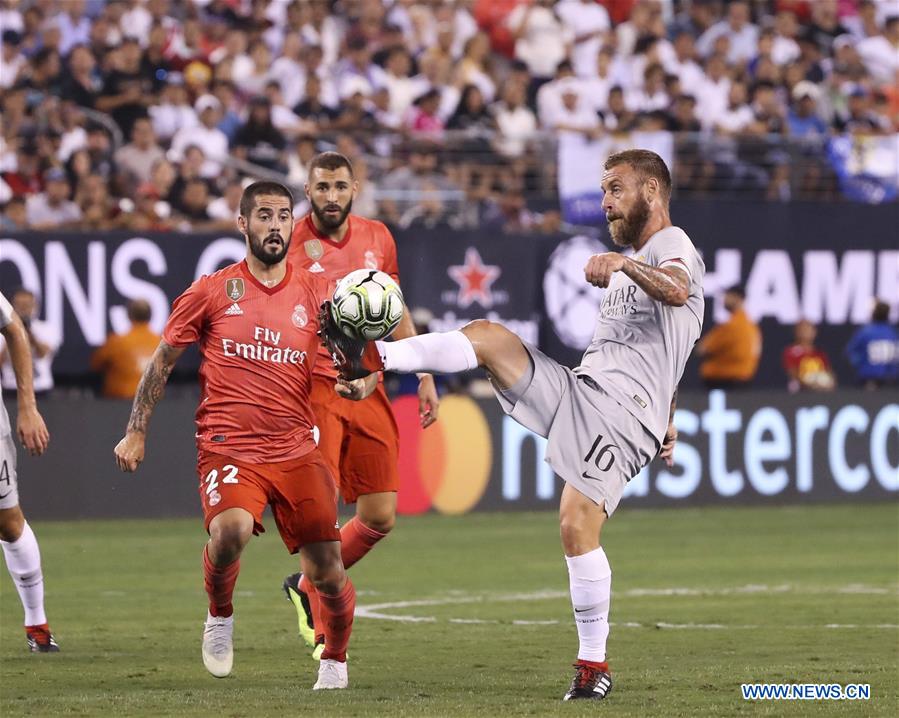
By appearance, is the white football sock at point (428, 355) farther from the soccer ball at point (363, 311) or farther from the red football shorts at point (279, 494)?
the red football shorts at point (279, 494)

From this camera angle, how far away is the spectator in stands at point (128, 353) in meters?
17.1

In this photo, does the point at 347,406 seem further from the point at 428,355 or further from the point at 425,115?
the point at 425,115

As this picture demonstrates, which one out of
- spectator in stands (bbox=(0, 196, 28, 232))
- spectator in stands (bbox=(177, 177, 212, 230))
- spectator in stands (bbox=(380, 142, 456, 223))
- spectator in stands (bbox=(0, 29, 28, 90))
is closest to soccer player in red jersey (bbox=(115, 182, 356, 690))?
spectator in stands (bbox=(0, 196, 28, 232))

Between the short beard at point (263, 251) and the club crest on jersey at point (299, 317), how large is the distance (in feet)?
0.75

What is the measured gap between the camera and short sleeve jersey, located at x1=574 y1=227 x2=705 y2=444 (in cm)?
755

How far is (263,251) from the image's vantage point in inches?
305

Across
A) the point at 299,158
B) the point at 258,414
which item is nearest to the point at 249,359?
the point at 258,414

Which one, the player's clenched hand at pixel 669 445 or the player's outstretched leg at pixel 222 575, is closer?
the player's outstretched leg at pixel 222 575

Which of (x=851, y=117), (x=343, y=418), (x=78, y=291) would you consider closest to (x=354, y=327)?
(x=343, y=418)

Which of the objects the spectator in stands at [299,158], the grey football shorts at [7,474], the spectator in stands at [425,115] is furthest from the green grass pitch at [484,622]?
the spectator in stands at [425,115]

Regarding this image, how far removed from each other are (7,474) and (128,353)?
8.50m

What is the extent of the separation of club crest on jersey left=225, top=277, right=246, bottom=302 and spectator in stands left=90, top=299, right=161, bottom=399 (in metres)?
9.45

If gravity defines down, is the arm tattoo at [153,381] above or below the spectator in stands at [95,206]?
below

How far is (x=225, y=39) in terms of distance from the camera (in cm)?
2033
